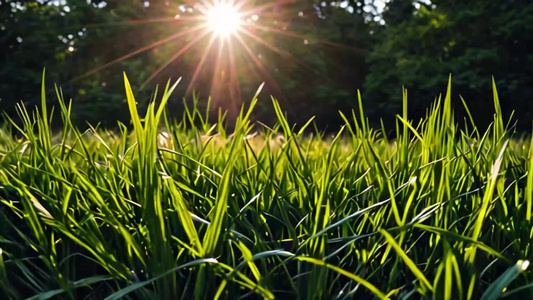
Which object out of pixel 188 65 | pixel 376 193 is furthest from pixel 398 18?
pixel 376 193

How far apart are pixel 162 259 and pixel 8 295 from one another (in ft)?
0.81

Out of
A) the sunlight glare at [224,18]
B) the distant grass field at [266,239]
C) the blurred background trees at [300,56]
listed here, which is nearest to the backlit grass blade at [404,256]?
the distant grass field at [266,239]

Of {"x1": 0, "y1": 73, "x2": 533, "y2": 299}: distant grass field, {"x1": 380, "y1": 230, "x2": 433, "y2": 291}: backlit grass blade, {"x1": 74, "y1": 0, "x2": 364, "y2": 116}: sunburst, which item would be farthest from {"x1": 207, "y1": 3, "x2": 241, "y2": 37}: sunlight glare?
{"x1": 380, "y1": 230, "x2": 433, "y2": 291}: backlit grass blade

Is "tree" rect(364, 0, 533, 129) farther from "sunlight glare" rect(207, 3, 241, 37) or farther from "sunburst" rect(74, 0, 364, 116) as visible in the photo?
"sunlight glare" rect(207, 3, 241, 37)

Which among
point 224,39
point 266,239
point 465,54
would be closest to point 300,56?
point 224,39

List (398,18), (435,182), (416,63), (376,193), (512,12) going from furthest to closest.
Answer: (398,18) < (416,63) < (512,12) < (376,193) < (435,182)

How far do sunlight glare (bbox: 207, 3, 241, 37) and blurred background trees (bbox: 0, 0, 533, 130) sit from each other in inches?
25.6

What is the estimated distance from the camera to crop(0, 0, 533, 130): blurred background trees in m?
13.8

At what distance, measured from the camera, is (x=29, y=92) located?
1469 cm

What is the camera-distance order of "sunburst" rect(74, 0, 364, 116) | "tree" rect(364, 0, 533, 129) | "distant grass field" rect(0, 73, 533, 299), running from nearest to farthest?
1. "distant grass field" rect(0, 73, 533, 299)
2. "tree" rect(364, 0, 533, 129)
3. "sunburst" rect(74, 0, 364, 116)

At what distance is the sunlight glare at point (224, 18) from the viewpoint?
15570 millimetres

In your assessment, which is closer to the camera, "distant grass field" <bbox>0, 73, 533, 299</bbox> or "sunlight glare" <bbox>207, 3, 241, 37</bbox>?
"distant grass field" <bbox>0, 73, 533, 299</bbox>

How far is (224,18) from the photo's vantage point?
16078 millimetres

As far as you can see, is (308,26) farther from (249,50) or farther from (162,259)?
(162,259)
